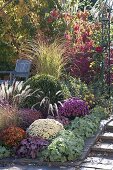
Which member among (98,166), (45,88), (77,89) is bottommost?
(98,166)

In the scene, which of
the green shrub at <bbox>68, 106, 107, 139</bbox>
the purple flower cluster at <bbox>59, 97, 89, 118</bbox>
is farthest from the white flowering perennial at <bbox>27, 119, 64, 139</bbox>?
the purple flower cluster at <bbox>59, 97, 89, 118</bbox>

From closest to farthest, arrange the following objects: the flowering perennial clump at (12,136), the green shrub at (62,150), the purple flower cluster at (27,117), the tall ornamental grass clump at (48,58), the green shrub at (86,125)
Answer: the green shrub at (62,150)
the flowering perennial clump at (12,136)
the green shrub at (86,125)
the purple flower cluster at (27,117)
the tall ornamental grass clump at (48,58)

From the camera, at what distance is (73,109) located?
753cm

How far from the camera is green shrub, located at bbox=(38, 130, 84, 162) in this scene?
19.4 feet

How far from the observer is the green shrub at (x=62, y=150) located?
5902 mm

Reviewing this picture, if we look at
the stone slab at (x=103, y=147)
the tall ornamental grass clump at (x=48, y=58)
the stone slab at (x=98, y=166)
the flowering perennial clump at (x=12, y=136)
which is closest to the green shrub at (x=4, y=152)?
the flowering perennial clump at (x=12, y=136)

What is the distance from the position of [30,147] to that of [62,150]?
467 millimetres

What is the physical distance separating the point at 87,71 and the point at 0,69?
259 centimetres

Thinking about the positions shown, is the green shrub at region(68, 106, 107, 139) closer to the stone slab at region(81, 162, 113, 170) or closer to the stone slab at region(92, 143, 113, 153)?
the stone slab at region(92, 143, 113, 153)

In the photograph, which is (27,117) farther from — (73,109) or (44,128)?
(73,109)

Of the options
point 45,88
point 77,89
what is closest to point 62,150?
point 45,88

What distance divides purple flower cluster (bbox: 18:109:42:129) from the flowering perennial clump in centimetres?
50

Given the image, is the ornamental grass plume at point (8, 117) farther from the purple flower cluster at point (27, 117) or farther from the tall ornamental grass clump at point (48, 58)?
the tall ornamental grass clump at point (48, 58)

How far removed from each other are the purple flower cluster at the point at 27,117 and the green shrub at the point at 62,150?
0.94 metres
